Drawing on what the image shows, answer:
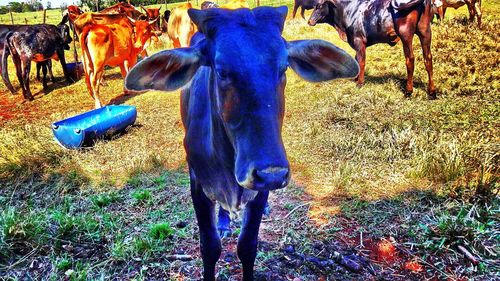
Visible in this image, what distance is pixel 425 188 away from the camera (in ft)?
12.2

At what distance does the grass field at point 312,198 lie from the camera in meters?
2.91

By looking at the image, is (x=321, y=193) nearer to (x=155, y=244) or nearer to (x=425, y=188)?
(x=425, y=188)

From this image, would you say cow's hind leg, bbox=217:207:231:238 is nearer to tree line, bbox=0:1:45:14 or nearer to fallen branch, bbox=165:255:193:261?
fallen branch, bbox=165:255:193:261

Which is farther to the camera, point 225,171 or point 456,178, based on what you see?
point 456,178

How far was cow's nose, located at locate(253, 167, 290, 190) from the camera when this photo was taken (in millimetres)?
1418

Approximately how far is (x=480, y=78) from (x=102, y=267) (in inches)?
249

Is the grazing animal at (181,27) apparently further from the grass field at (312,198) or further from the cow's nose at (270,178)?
the cow's nose at (270,178)

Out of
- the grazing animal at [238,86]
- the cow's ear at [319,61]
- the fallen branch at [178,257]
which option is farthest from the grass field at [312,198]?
the cow's ear at [319,61]

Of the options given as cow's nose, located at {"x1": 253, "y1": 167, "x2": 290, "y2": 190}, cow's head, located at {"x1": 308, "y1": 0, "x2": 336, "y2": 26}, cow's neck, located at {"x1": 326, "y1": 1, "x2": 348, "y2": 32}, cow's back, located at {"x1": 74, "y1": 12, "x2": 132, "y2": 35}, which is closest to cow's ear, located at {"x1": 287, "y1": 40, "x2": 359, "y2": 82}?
cow's nose, located at {"x1": 253, "y1": 167, "x2": 290, "y2": 190}

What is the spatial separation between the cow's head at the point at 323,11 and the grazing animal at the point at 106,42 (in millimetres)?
3460

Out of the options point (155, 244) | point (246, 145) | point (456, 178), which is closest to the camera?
point (246, 145)

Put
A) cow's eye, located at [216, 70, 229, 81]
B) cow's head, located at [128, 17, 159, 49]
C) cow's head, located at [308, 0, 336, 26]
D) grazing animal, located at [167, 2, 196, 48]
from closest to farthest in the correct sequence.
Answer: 1. cow's eye, located at [216, 70, 229, 81]
2. cow's head, located at [308, 0, 336, 26]
3. grazing animal, located at [167, 2, 196, 48]
4. cow's head, located at [128, 17, 159, 49]

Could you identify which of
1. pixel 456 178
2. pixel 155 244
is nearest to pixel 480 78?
pixel 456 178

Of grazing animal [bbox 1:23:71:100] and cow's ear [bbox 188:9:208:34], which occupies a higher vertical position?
cow's ear [bbox 188:9:208:34]
